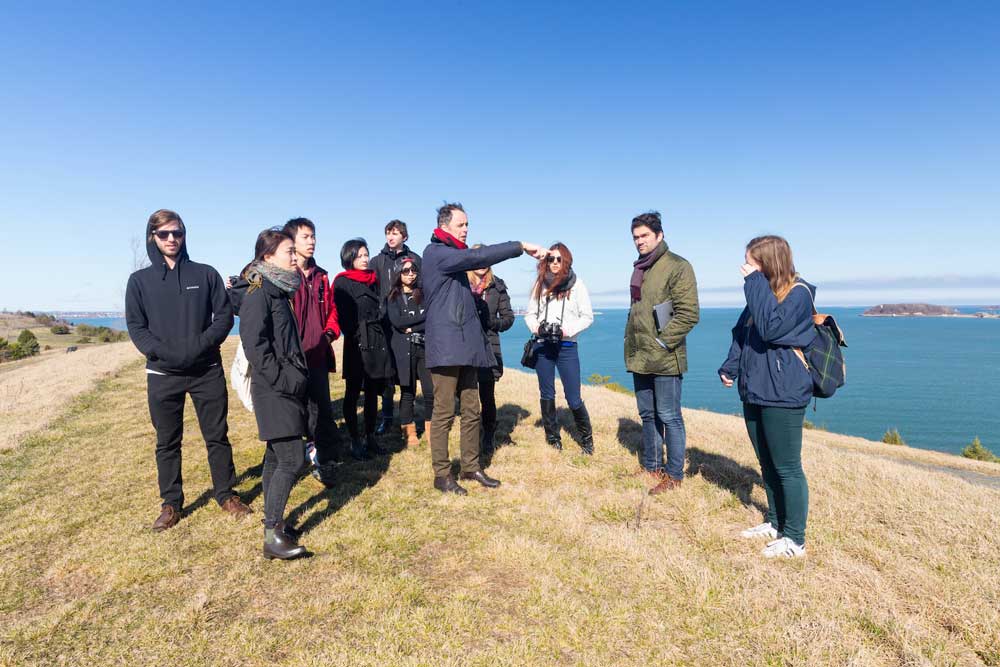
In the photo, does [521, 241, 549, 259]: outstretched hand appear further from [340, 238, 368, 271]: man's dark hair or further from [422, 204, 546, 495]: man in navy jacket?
[340, 238, 368, 271]: man's dark hair

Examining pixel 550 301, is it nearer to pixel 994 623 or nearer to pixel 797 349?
pixel 797 349

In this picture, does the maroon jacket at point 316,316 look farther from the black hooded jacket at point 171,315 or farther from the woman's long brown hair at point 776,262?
the woman's long brown hair at point 776,262

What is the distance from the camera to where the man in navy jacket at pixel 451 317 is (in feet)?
16.2

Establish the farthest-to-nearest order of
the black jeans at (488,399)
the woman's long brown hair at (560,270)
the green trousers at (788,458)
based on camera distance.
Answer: the black jeans at (488,399) < the woman's long brown hair at (560,270) < the green trousers at (788,458)

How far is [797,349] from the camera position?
3955mm

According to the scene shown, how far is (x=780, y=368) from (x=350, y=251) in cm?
544

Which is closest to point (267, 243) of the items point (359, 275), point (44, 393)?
point (359, 275)

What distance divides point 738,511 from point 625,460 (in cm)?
181

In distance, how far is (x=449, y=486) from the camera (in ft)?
17.9

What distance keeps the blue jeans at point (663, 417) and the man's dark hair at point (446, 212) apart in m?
2.83

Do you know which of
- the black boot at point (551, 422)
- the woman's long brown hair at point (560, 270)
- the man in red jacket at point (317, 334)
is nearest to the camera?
the man in red jacket at point (317, 334)

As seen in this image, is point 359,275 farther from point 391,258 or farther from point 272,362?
point 272,362

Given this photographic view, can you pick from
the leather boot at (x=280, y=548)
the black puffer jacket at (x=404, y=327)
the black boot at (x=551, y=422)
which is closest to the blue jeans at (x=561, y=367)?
the black boot at (x=551, y=422)

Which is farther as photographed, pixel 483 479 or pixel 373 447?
Answer: pixel 373 447
